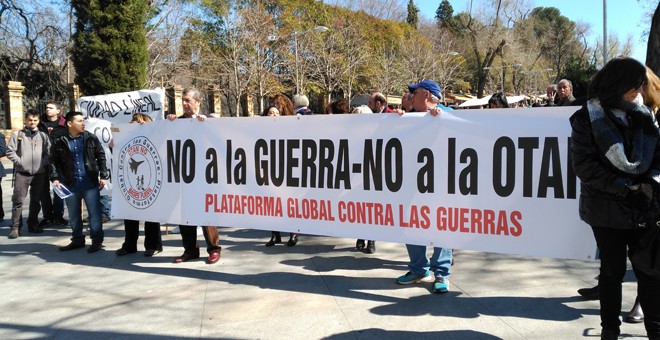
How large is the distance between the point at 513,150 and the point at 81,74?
14194mm

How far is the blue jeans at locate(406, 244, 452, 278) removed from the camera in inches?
167

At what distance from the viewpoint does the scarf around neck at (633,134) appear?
2.70 meters

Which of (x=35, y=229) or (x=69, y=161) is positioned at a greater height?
(x=69, y=161)

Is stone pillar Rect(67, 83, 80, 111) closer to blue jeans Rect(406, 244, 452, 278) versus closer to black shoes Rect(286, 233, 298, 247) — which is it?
black shoes Rect(286, 233, 298, 247)

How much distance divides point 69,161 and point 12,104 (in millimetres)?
20752

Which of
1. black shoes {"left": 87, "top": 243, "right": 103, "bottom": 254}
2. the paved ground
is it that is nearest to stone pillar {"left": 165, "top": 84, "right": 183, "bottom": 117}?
black shoes {"left": 87, "top": 243, "right": 103, "bottom": 254}

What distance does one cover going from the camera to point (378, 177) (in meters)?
4.20

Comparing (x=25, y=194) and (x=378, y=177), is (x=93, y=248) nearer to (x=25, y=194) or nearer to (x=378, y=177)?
(x=25, y=194)

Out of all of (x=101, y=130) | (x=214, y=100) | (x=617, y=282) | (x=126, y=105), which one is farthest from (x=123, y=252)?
(x=214, y=100)

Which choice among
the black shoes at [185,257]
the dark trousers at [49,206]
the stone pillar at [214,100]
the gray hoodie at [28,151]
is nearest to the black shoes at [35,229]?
the dark trousers at [49,206]

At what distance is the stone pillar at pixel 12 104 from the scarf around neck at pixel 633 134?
84.6ft

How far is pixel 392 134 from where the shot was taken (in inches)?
163

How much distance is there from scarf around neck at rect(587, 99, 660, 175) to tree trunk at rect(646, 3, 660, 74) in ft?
30.6

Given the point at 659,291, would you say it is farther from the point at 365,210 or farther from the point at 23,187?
the point at 23,187
